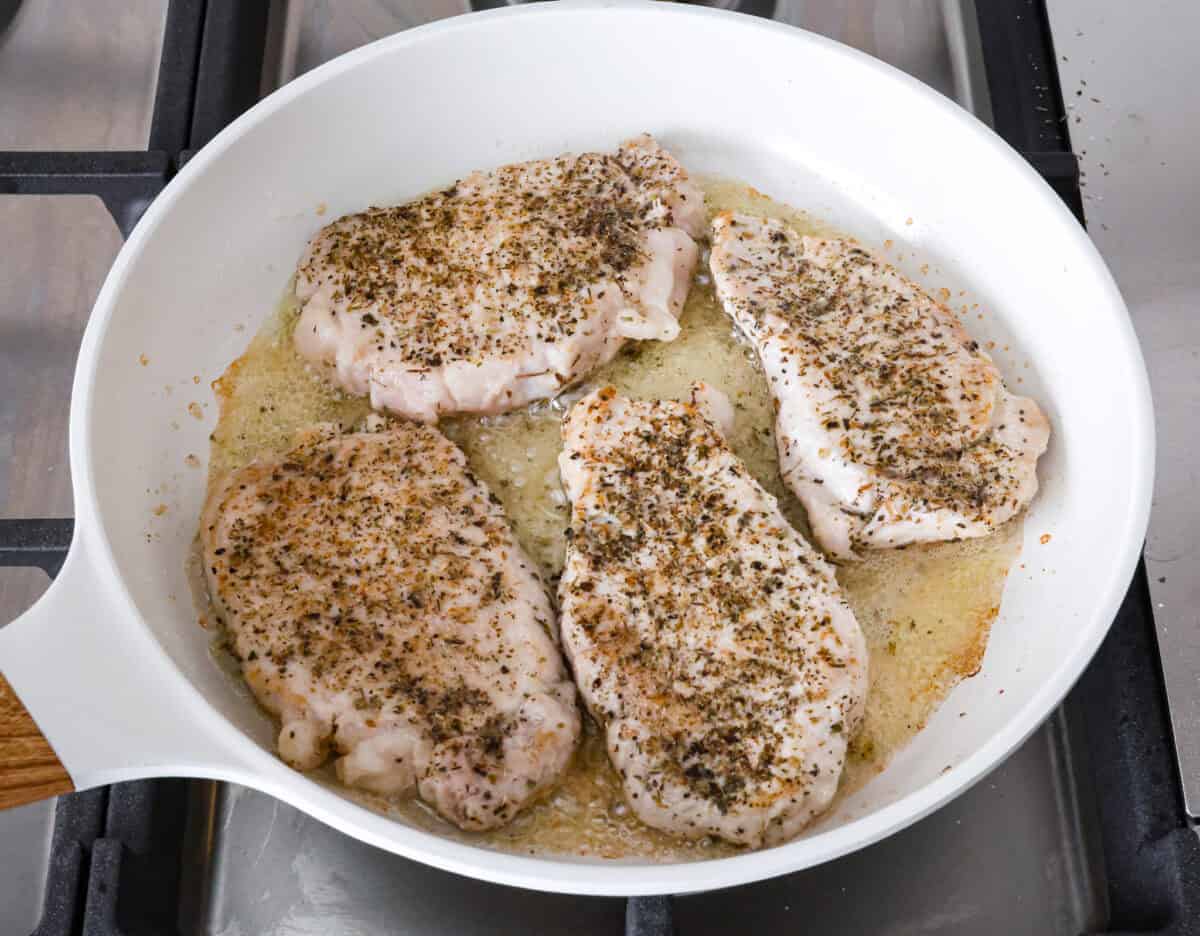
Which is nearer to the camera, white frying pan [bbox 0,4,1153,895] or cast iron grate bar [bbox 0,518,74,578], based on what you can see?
white frying pan [bbox 0,4,1153,895]

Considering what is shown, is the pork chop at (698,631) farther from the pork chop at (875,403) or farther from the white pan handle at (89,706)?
the white pan handle at (89,706)

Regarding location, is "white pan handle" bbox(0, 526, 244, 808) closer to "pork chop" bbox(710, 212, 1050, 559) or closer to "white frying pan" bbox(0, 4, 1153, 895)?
"white frying pan" bbox(0, 4, 1153, 895)

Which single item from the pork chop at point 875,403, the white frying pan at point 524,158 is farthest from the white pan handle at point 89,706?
the pork chop at point 875,403

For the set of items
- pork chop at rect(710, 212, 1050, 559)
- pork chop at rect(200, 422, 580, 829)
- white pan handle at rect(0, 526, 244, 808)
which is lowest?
pork chop at rect(200, 422, 580, 829)

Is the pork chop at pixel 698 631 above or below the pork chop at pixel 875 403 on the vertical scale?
below

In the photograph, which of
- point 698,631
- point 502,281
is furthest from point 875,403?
point 502,281

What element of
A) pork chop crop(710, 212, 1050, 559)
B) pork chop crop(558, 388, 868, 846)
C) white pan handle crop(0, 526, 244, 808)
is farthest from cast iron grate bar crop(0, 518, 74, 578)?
pork chop crop(710, 212, 1050, 559)
